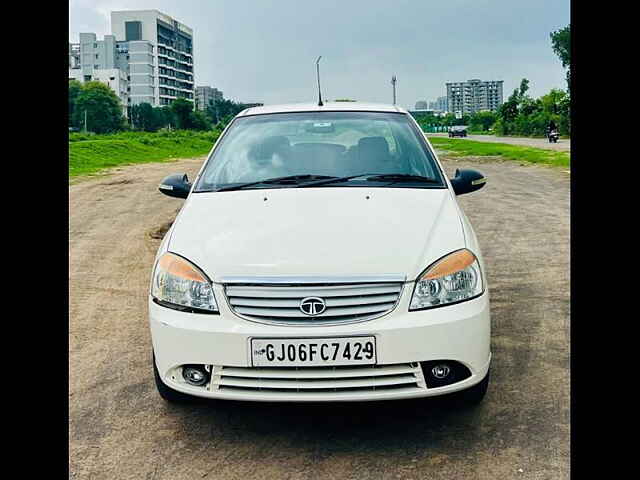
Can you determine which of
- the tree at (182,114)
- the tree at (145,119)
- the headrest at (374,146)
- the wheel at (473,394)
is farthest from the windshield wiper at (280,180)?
the tree at (145,119)

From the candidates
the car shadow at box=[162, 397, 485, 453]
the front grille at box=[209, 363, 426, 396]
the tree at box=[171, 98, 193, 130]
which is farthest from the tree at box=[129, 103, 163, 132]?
the front grille at box=[209, 363, 426, 396]

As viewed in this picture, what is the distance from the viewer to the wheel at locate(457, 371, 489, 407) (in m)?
3.45

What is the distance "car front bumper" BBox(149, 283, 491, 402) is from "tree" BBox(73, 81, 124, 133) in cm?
8667

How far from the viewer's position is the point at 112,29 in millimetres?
142625

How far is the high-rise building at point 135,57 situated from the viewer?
134875mm

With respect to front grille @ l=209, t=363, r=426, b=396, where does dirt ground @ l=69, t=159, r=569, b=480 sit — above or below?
below

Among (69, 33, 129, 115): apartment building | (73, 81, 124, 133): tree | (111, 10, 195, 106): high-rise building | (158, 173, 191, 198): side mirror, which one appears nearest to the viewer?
(158, 173, 191, 198): side mirror

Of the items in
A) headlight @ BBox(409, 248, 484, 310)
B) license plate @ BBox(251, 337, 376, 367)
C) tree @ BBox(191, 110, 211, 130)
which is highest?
tree @ BBox(191, 110, 211, 130)

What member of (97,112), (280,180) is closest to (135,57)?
(97,112)

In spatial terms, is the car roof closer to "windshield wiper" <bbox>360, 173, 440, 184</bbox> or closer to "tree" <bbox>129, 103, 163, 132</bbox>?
"windshield wiper" <bbox>360, 173, 440, 184</bbox>

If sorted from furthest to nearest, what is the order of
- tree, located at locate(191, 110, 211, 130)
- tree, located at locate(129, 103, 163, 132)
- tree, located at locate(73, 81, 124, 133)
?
tree, located at locate(129, 103, 163, 132), tree, located at locate(73, 81, 124, 133), tree, located at locate(191, 110, 211, 130)
